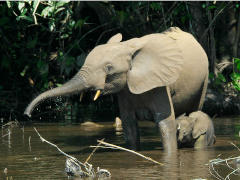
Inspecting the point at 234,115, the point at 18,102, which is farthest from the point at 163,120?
the point at 18,102

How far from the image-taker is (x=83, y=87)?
9.16 m

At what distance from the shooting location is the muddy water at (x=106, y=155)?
7770 mm

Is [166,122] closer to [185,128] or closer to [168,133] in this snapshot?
[168,133]

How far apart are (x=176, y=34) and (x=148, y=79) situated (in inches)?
48.9

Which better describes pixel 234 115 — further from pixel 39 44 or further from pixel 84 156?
pixel 84 156

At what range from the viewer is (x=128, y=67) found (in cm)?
958

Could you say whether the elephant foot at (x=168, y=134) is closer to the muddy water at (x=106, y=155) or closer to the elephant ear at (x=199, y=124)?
the muddy water at (x=106, y=155)

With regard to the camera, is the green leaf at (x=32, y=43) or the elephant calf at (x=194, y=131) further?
the green leaf at (x=32, y=43)

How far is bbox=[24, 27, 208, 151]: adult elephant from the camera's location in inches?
365

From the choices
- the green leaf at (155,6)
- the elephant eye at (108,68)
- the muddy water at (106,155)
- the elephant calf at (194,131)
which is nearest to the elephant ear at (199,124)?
the elephant calf at (194,131)

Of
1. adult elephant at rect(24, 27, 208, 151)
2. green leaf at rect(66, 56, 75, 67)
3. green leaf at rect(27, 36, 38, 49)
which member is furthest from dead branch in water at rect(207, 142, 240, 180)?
green leaf at rect(27, 36, 38, 49)

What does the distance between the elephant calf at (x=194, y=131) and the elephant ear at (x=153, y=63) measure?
692mm

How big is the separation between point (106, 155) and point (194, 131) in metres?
1.48

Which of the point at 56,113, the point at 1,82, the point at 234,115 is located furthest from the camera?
the point at 1,82
